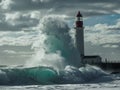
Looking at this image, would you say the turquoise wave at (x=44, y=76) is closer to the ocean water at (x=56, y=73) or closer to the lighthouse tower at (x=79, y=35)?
→ the ocean water at (x=56, y=73)

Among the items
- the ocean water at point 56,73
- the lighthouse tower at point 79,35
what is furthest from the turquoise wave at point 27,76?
the lighthouse tower at point 79,35

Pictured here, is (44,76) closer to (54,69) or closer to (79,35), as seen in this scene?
(54,69)

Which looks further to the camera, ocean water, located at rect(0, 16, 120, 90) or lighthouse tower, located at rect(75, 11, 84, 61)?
lighthouse tower, located at rect(75, 11, 84, 61)

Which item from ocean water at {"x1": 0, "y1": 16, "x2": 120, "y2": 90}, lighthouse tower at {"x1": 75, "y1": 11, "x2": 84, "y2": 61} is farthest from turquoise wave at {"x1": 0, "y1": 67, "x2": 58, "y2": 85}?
lighthouse tower at {"x1": 75, "y1": 11, "x2": 84, "y2": 61}

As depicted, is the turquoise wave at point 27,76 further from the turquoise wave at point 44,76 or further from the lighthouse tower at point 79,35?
the lighthouse tower at point 79,35

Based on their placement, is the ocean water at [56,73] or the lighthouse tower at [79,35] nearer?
the ocean water at [56,73]

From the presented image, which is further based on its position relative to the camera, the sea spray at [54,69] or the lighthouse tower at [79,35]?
the lighthouse tower at [79,35]

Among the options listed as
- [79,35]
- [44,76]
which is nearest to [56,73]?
[44,76]

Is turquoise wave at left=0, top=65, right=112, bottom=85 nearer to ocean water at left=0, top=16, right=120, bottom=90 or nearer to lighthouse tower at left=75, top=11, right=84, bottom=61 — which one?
ocean water at left=0, top=16, right=120, bottom=90

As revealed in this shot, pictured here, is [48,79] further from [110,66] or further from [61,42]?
[110,66]

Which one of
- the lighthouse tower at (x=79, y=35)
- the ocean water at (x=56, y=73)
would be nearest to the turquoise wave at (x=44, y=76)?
the ocean water at (x=56, y=73)

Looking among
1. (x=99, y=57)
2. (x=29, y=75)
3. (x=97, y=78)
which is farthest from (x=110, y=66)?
(x=29, y=75)

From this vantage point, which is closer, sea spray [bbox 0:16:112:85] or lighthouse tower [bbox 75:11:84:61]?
sea spray [bbox 0:16:112:85]

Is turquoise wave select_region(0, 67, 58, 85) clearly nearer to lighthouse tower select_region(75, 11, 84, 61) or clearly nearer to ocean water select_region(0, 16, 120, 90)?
ocean water select_region(0, 16, 120, 90)
